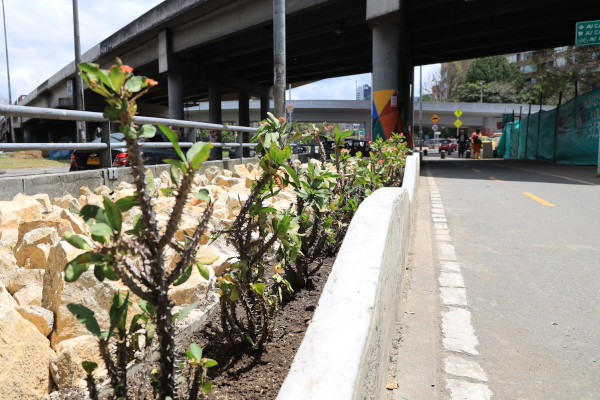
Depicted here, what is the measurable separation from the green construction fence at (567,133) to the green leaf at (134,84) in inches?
771

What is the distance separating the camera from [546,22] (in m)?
20.5

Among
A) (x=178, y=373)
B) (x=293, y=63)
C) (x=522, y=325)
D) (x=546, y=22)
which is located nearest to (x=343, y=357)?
(x=178, y=373)

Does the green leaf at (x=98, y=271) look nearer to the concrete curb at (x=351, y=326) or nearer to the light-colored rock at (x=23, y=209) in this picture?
the concrete curb at (x=351, y=326)

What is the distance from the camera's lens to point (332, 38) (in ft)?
80.2

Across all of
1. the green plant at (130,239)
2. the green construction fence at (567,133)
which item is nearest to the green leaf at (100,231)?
the green plant at (130,239)

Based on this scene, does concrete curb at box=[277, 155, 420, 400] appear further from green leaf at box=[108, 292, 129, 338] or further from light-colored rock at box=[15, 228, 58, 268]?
light-colored rock at box=[15, 228, 58, 268]

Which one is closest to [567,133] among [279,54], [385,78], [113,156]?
[385,78]

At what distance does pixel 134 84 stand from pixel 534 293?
12.0ft

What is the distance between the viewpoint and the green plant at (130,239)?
1143 millimetres

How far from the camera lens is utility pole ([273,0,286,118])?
33.7 feet

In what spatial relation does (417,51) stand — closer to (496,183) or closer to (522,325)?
(496,183)

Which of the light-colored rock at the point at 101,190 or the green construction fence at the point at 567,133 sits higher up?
the green construction fence at the point at 567,133

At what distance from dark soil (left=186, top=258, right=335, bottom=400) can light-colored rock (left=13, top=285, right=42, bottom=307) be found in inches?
33.3

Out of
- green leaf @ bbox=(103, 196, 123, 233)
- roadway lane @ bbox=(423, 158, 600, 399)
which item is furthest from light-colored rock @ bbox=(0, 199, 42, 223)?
roadway lane @ bbox=(423, 158, 600, 399)
